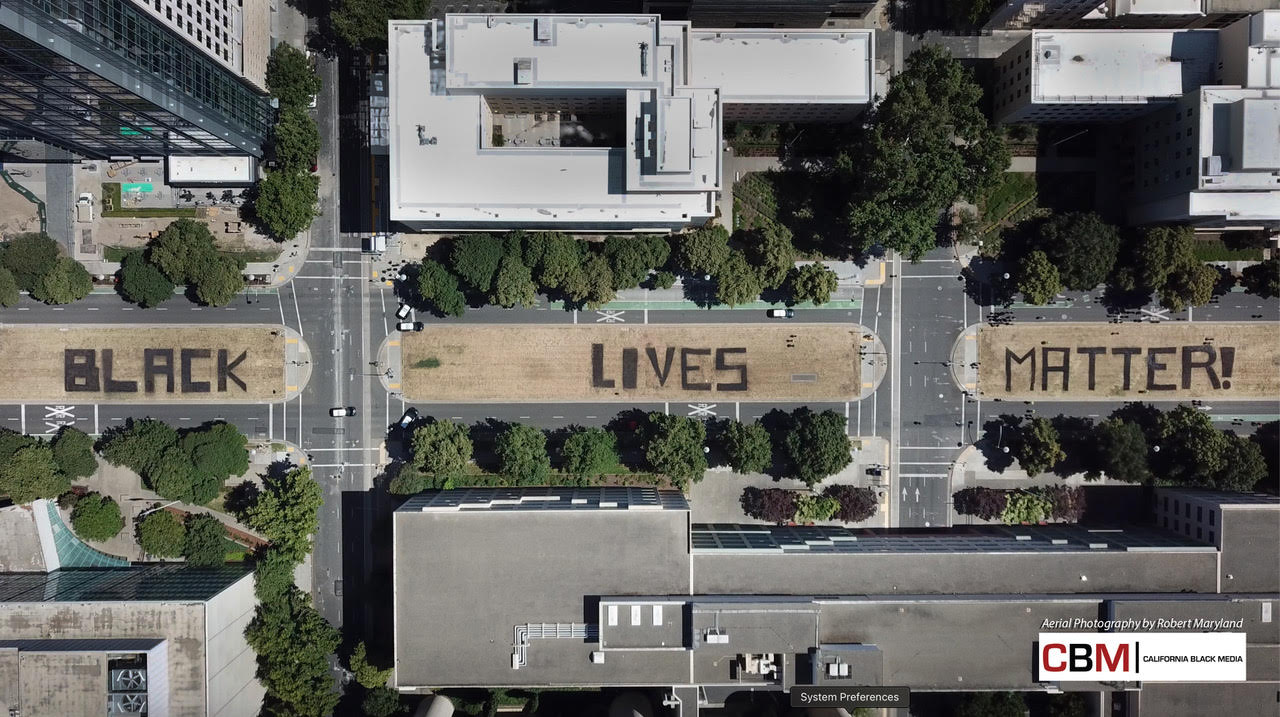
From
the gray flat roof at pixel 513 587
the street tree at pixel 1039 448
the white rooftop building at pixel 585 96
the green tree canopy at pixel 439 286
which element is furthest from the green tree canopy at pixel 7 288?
the street tree at pixel 1039 448

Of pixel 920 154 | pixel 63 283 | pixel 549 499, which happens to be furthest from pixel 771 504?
pixel 63 283

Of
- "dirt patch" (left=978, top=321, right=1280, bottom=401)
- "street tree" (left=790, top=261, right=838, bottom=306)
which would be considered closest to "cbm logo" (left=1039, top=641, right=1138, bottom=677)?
"dirt patch" (left=978, top=321, right=1280, bottom=401)

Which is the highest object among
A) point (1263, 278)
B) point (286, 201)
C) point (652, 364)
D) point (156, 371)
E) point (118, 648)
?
point (286, 201)

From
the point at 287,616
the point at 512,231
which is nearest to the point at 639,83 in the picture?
the point at 512,231

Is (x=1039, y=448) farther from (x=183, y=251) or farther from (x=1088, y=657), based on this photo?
(x=183, y=251)

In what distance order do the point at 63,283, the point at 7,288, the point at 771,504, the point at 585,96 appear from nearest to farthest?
the point at 585,96
the point at 7,288
the point at 63,283
the point at 771,504

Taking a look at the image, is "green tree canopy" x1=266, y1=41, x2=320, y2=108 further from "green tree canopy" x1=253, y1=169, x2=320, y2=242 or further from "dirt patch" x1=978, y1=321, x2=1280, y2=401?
"dirt patch" x1=978, y1=321, x2=1280, y2=401

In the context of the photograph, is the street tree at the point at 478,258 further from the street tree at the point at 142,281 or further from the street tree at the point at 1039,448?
the street tree at the point at 1039,448
